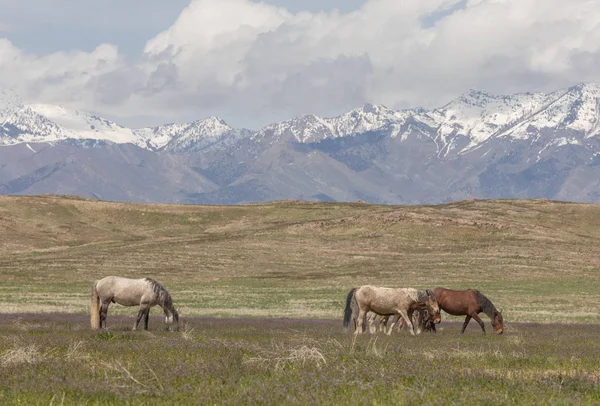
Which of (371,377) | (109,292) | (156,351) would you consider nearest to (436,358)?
(371,377)

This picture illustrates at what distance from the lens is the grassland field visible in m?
15.6

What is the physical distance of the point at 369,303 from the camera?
1328 inches

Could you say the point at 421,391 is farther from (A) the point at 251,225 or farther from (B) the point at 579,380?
(A) the point at 251,225

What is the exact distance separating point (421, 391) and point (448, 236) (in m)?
108

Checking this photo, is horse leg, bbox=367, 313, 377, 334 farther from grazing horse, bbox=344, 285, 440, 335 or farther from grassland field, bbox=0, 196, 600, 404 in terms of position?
grassland field, bbox=0, 196, 600, 404

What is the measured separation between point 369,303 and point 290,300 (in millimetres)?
26980

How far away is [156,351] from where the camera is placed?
2170 cm

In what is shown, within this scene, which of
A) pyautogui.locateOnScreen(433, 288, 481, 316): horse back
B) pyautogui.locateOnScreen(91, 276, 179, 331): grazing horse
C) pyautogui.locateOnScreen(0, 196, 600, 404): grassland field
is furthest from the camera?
pyautogui.locateOnScreen(433, 288, 481, 316): horse back

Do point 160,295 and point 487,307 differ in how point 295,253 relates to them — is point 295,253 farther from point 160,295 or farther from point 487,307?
point 160,295

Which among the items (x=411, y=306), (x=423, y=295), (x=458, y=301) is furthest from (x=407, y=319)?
(x=458, y=301)

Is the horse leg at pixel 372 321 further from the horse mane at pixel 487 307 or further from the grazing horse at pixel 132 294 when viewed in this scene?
the grazing horse at pixel 132 294

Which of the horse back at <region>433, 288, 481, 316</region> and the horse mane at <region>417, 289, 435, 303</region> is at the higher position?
the horse mane at <region>417, 289, 435, 303</region>

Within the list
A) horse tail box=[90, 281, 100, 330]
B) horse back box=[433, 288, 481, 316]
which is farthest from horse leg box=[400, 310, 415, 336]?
horse tail box=[90, 281, 100, 330]

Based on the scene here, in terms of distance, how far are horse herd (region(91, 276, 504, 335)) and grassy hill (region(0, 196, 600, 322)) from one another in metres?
12.4
